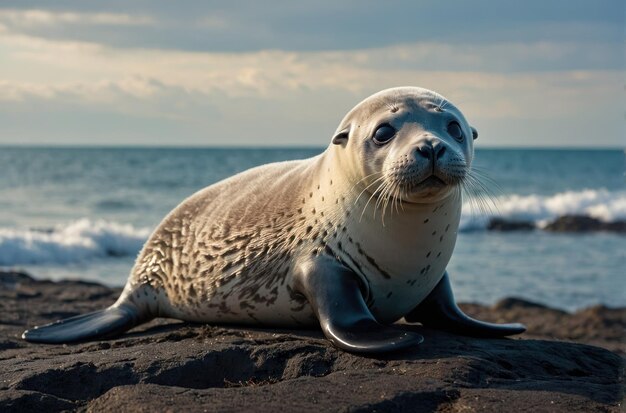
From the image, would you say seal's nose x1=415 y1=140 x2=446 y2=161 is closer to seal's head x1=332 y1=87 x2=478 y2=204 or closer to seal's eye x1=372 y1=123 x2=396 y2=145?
seal's head x1=332 y1=87 x2=478 y2=204

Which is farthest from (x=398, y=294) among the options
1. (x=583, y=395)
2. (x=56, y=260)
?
(x=56, y=260)

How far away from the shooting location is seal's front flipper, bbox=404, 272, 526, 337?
580cm

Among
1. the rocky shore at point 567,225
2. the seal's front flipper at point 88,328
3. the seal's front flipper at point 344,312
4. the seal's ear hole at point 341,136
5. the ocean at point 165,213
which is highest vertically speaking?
the seal's ear hole at point 341,136

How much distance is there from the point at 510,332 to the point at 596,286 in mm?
8792

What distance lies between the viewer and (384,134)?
16.8 ft

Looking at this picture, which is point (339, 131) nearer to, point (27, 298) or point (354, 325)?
point (354, 325)

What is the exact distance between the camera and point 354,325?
496 centimetres

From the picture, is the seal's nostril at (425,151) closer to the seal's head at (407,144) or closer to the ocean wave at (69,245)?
the seal's head at (407,144)

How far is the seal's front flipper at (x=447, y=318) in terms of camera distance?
5.80 meters

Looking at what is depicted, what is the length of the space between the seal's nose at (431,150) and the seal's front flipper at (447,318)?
140 centimetres

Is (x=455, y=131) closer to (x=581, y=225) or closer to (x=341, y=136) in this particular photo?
(x=341, y=136)

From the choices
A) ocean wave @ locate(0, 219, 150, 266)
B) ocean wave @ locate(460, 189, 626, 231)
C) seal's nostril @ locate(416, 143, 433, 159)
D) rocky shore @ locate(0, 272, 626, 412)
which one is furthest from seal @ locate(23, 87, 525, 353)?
ocean wave @ locate(460, 189, 626, 231)

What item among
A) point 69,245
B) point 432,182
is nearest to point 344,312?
point 432,182

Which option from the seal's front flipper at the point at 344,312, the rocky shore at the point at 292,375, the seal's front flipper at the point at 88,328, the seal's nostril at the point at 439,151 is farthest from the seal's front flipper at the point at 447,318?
the seal's front flipper at the point at 88,328
